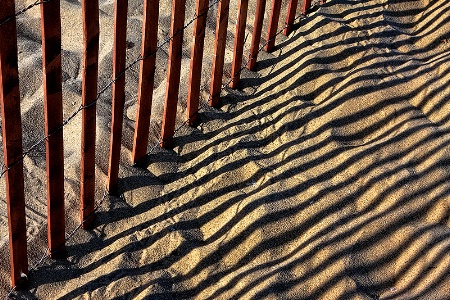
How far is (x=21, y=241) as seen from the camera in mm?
2684

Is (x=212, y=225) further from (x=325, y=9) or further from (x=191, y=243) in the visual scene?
(x=325, y=9)

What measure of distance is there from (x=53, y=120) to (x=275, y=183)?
1.20 metres

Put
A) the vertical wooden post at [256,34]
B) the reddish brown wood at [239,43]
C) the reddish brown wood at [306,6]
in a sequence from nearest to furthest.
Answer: the reddish brown wood at [239,43] < the vertical wooden post at [256,34] < the reddish brown wood at [306,6]

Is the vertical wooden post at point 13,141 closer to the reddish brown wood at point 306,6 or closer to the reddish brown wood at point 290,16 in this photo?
the reddish brown wood at point 290,16

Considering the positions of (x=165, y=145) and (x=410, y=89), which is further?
(x=410, y=89)

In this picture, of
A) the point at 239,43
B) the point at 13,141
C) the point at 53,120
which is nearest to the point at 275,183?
the point at 239,43

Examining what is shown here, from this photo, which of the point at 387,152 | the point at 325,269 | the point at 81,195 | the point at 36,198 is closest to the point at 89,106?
the point at 81,195

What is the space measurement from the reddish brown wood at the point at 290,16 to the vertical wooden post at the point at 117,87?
5.55 feet

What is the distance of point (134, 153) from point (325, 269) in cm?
110

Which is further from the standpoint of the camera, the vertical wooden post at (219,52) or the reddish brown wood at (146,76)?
the vertical wooden post at (219,52)

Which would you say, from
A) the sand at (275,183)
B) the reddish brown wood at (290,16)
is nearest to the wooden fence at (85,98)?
the sand at (275,183)

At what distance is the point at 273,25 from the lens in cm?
410

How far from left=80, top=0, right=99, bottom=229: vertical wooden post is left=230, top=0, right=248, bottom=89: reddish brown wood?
1.23 m

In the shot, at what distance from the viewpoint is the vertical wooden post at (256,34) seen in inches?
150
